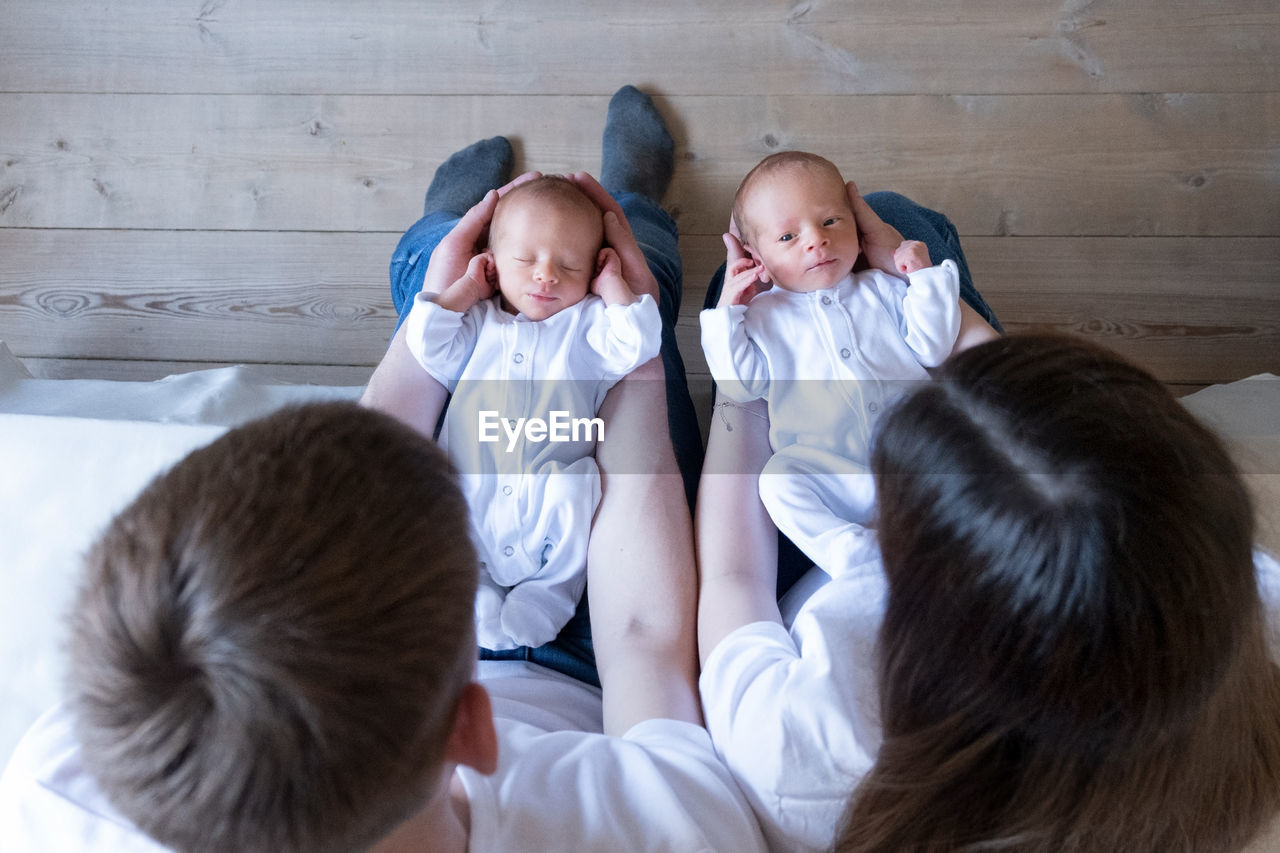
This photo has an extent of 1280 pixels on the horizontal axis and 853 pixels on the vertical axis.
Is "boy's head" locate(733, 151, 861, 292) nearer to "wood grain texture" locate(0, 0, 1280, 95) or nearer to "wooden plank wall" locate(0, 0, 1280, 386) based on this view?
"wooden plank wall" locate(0, 0, 1280, 386)

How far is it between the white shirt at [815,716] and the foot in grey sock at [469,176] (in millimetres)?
903

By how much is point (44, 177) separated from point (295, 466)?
143 cm

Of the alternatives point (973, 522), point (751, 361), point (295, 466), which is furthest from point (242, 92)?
point (973, 522)

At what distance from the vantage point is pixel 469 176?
1369 millimetres

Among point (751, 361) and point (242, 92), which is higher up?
point (242, 92)

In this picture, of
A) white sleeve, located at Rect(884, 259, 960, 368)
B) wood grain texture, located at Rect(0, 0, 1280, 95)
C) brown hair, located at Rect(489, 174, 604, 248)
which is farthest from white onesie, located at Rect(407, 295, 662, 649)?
wood grain texture, located at Rect(0, 0, 1280, 95)

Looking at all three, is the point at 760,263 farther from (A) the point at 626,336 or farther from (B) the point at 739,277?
(A) the point at 626,336

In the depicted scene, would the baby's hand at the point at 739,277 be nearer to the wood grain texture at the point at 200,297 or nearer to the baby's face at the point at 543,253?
the baby's face at the point at 543,253

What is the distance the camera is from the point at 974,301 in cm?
115

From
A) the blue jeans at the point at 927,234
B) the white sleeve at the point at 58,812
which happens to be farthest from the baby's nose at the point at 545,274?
the white sleeve at the point at 58,812

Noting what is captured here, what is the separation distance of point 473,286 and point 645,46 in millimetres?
658

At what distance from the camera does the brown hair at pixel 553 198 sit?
3.60 ft

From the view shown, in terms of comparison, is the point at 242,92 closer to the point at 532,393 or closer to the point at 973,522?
the point at 532,393

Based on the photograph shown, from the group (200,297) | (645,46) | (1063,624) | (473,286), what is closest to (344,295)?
(200,297)
